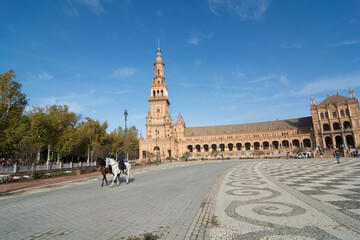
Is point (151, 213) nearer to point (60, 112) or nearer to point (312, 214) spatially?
point (312, 214)

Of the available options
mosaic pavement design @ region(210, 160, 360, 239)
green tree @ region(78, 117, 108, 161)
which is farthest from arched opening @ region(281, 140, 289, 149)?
mosaic pavement design @ region(210, 160, 360, 239)

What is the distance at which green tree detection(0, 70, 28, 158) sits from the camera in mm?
25094

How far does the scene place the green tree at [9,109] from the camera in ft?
82.3

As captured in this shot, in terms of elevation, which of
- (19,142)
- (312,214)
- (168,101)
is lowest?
(312,214)

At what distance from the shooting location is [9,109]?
1037 inches

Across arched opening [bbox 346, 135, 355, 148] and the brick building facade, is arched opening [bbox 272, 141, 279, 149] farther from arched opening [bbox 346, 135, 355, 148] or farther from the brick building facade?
arched opening [bbox 346, 135, 355, 148]

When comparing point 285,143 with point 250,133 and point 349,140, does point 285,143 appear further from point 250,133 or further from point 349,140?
point 349,140

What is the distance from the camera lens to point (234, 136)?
302 ft

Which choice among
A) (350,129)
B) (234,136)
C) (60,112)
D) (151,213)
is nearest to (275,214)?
(151,213)

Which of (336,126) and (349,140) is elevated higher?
(336,126)

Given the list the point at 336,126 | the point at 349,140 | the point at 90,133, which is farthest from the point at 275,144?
the point at 90,133

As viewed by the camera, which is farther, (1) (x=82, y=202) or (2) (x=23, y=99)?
(2) (x=23, y=99)

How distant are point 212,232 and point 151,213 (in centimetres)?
232

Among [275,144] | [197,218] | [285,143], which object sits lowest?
[197,218]
